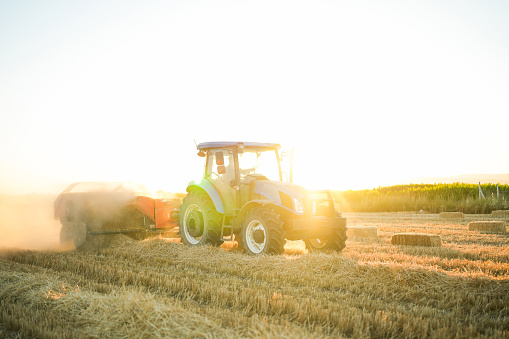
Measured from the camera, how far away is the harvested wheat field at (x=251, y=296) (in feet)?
13.4

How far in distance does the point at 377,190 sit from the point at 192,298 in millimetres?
25622

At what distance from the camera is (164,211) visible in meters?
10.6

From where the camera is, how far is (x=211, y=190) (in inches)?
360

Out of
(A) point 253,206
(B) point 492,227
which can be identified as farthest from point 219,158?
Result: (B) point 492,227

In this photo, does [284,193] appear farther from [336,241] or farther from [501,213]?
[501,213]

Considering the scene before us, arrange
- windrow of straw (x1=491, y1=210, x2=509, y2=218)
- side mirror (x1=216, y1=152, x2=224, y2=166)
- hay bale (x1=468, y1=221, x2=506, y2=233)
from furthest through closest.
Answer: windrow of straw (x1=491, y1=210, x2=509, y2=218), hay bale (x1=468, y1=221, x2=506, y2=233), side mirror (x1=216, y1=152, x2=224, y2=166)

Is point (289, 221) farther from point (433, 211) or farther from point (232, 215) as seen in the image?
point (433, 211)

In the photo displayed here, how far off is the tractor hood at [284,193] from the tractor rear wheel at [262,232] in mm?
341

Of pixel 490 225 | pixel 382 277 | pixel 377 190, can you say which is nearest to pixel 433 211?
pixel 377 190

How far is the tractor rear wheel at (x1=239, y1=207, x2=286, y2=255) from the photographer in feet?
25.4

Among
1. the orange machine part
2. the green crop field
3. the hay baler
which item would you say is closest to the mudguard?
the orange machine part

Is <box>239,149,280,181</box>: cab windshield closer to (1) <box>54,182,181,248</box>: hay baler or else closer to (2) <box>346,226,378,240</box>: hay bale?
(1) <box>54,182,181,248</box>: hay baler

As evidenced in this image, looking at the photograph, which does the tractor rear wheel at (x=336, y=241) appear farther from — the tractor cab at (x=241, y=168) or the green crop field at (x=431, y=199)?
the green crop field at (x=431, y=199)

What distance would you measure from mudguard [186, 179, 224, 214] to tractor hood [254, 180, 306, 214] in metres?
0.82
